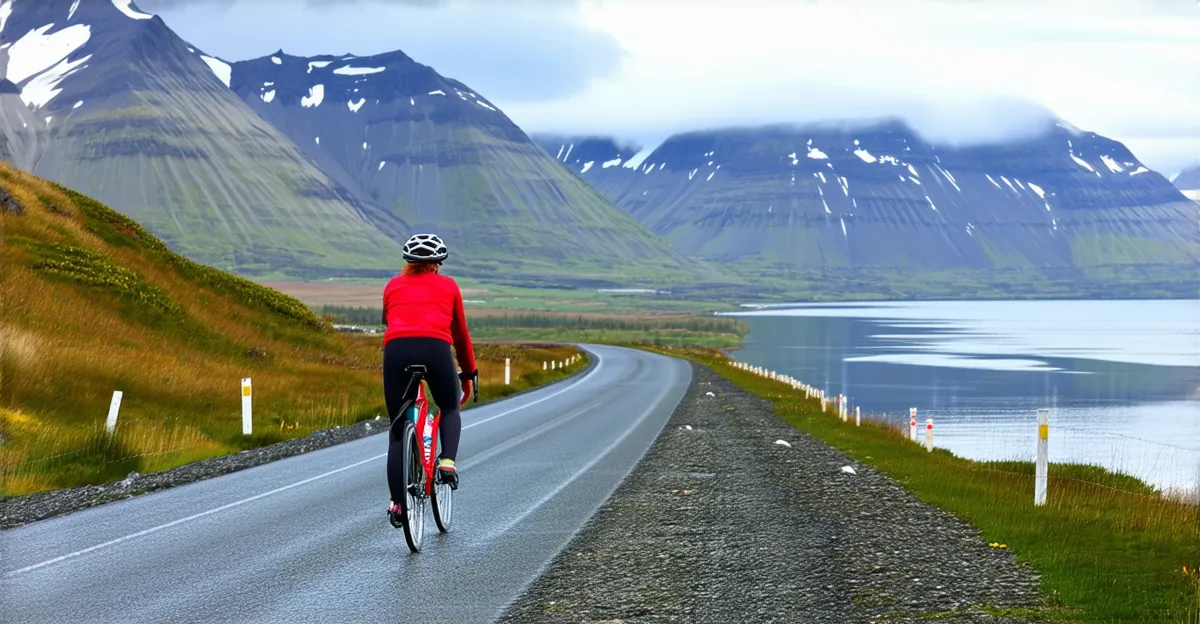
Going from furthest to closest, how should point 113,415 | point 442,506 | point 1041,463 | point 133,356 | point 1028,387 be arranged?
point 1028,387
point 133,356
point 113,415
point 1041,463
point 442,506

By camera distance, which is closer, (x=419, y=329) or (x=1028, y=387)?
(x=419, y=329)

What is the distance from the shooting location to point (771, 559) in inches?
395

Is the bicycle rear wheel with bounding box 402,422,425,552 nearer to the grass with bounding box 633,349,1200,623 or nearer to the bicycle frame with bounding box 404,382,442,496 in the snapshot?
the bicycle frame with bounding box 404,382,442,496

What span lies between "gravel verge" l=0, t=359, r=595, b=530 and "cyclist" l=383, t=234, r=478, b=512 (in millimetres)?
5040

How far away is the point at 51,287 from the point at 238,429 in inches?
471

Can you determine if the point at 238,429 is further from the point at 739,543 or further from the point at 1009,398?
the point at 1009,398

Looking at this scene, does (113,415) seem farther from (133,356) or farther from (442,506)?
(442,506)

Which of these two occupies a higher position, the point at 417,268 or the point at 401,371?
the point at 417,268

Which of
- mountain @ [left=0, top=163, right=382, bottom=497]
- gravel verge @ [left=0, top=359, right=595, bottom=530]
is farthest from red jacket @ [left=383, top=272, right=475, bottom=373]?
mountain @ [left=0, top=163, right=382, bottom=497]

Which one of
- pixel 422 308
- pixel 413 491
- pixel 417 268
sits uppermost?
pixel 417 268

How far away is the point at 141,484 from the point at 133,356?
1252 cm

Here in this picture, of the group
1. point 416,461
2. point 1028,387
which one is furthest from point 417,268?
point 1028,387

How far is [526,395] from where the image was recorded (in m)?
39.3

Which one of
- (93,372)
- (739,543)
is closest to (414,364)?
(739,543)
